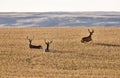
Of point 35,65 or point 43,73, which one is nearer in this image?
point 43,73

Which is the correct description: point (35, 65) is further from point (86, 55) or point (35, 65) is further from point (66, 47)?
point (66, 47)

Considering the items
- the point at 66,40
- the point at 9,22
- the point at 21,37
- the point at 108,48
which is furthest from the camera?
the point at 9,22

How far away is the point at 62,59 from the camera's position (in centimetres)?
3803

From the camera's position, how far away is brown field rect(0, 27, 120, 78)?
32.8 meters

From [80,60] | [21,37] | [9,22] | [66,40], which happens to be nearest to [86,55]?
[80,60]

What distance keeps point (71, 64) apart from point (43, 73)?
11.5ft

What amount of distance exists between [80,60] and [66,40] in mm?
13167

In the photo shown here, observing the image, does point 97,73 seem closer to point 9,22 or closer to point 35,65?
point 35,65

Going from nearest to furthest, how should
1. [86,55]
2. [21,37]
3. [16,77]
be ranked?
[16,77] → [86,55] → [21,37]

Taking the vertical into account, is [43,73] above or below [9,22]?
above

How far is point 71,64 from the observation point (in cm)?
3606

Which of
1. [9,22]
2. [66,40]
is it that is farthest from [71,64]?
[9,22]

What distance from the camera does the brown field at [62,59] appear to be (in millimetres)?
32844

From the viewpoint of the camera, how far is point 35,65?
118 feet
